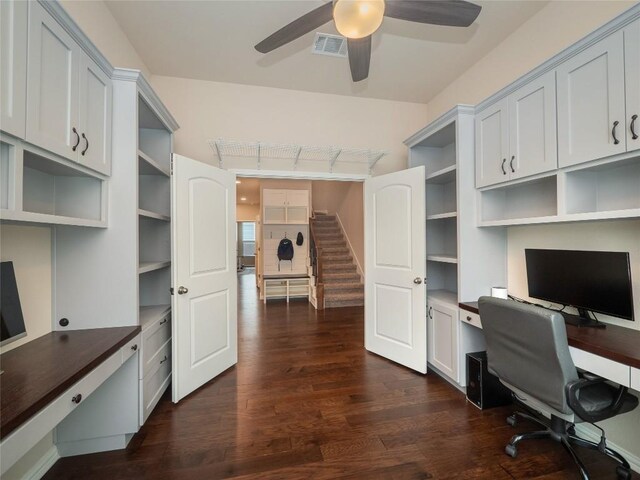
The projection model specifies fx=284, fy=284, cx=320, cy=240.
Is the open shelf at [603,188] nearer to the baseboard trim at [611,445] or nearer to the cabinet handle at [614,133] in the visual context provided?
the cabinet handle at [614,133]

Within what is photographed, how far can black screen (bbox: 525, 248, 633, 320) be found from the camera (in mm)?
1573

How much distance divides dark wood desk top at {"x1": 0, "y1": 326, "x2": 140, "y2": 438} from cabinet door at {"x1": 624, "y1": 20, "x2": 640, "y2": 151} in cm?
276

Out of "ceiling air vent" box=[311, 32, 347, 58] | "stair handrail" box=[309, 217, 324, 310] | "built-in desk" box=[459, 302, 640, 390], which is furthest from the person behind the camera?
"stair handrail" box=[309, 217, 324, 310]

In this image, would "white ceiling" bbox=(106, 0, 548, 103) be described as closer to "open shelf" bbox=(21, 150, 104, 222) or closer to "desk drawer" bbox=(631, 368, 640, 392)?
"open shelf" bbox=(21, 150, 104, 222)

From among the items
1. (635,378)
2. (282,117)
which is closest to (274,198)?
(282,117)

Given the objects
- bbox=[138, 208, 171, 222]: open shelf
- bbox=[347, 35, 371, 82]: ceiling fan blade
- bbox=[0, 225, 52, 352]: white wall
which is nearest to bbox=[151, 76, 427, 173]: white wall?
bbox=[138, 208, 171, 222]: open shelf

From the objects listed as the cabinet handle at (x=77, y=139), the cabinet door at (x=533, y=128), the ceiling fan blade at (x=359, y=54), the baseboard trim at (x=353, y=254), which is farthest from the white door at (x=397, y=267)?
the baseboard trim at (x=353, y=254)

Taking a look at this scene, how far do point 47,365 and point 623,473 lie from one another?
9.82ft

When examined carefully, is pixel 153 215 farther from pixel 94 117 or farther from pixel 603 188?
pixel 603 188

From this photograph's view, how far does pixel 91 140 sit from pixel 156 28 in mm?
1384

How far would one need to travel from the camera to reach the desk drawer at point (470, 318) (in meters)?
2.20

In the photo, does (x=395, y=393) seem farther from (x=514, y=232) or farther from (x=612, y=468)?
(x=514, y=232)

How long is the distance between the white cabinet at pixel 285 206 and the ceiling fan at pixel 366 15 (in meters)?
4.84

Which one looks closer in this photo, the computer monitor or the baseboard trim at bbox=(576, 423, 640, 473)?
the computer monitor
